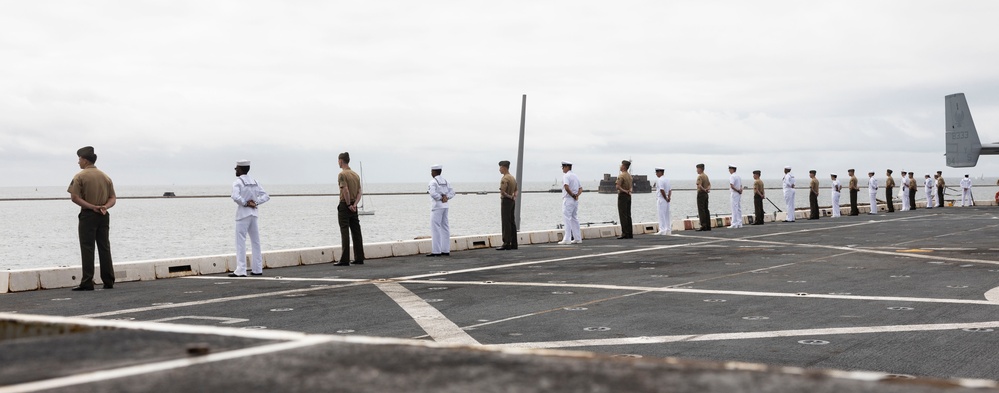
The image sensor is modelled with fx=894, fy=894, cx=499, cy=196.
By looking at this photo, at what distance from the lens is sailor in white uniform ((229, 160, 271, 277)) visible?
1452cm

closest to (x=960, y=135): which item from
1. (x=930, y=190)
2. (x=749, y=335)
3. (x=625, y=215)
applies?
(x=930, y=190)

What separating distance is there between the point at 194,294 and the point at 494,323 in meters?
4.88

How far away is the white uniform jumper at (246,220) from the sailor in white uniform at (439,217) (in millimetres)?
4272

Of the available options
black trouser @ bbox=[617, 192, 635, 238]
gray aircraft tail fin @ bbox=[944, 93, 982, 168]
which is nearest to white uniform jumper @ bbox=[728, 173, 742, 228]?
black trouser @ bbox=[617, 192, 635, 238]

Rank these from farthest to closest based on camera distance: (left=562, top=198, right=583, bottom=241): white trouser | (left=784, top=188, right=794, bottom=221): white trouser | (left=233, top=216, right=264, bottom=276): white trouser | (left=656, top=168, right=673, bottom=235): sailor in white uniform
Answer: (left=784, top=188, right=794, bottom=221): white trouser
(left=656, top=168, right=673, bottom=235): sailor in white uniform
(left=562, top=198, right=583, bottom=241): white trouser
(left=233, top=216, right=264, bottom=276): white trouser

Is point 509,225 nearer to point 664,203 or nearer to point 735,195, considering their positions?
point 664,203

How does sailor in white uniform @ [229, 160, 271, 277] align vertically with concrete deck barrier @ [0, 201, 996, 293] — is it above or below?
above

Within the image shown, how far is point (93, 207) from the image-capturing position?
12.9 metres

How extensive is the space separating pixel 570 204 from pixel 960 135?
43.4 metres

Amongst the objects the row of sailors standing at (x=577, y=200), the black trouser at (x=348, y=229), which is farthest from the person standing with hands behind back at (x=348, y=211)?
the row of sailors standing at (x=577, y=200)

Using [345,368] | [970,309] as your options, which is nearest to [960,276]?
[970,309]

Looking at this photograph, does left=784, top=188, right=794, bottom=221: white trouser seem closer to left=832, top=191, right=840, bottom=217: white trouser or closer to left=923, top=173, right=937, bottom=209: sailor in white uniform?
left=832, top=191, right=840, bottom=217: white trouser

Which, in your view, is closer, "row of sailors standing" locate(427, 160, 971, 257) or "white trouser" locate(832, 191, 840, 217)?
"row of sailors standing" locate(427, 160, 971, 257)

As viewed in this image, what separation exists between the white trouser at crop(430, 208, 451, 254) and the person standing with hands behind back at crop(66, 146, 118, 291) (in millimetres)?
6875
